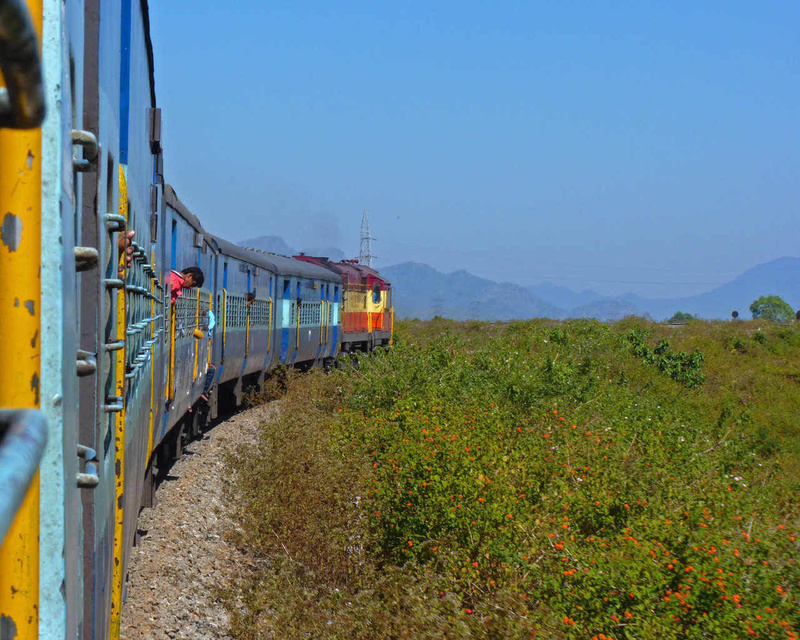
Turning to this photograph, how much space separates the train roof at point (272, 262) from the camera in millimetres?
12134

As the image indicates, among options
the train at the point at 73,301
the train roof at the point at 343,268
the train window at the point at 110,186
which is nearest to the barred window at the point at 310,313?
the train roof at the point at 343,268

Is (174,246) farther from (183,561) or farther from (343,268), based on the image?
(343,268)

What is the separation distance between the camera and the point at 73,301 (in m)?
1.51

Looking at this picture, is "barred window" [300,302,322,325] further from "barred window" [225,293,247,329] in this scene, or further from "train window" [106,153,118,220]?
"train window" [106,153,118,220]

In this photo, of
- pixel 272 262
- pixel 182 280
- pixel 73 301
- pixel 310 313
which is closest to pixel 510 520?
pixel 182 280

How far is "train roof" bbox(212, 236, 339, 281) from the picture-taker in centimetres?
1213

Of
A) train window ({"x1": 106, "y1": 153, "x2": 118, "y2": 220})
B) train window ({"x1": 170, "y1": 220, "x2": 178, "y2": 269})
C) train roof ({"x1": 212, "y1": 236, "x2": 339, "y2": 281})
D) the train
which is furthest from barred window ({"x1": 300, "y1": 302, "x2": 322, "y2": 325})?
train window ({"x1": 106, "y1": 153, "x2": 118, "y2": 220})

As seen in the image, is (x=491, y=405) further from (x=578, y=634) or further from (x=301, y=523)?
(x=578, y=634)

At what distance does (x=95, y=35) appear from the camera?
6.97ft

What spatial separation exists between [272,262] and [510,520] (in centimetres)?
1072

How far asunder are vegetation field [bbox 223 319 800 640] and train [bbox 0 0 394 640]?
7.60 feet

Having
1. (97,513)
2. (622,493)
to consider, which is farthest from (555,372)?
(97,513)

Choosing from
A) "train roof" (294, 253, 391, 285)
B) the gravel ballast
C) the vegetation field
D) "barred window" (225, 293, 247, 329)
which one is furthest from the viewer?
"train roof" (294, 253, 391, 285)

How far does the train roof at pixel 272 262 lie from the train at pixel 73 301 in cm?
674
